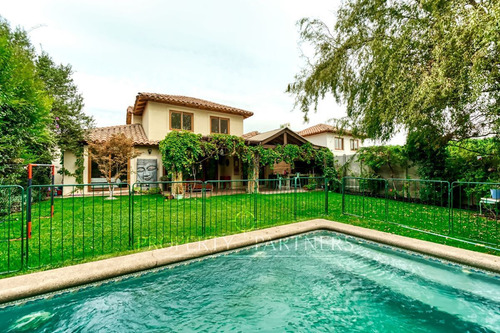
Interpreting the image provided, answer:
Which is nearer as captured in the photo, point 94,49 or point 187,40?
point 94,49

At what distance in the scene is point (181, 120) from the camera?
15.0m

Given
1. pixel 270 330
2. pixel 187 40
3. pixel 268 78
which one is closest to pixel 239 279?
pixel 270 330

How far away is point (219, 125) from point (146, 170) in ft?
18.9

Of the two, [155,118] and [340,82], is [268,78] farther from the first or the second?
[155,118]

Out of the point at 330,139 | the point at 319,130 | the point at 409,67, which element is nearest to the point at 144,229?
the point at 409,67

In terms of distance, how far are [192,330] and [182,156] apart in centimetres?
901

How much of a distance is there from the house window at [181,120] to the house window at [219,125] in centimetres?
149

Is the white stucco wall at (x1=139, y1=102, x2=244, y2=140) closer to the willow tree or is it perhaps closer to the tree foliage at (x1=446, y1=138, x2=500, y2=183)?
the willow tree

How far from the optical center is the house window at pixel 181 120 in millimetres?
14805

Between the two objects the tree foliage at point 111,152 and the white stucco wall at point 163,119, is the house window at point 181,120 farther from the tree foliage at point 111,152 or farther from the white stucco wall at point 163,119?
the tree foliage at point 111,152

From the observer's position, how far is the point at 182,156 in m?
11.1

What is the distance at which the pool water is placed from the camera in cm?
292

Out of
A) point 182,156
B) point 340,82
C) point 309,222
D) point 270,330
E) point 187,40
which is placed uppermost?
point 187,40

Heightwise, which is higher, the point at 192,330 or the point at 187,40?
the point at 187,40
